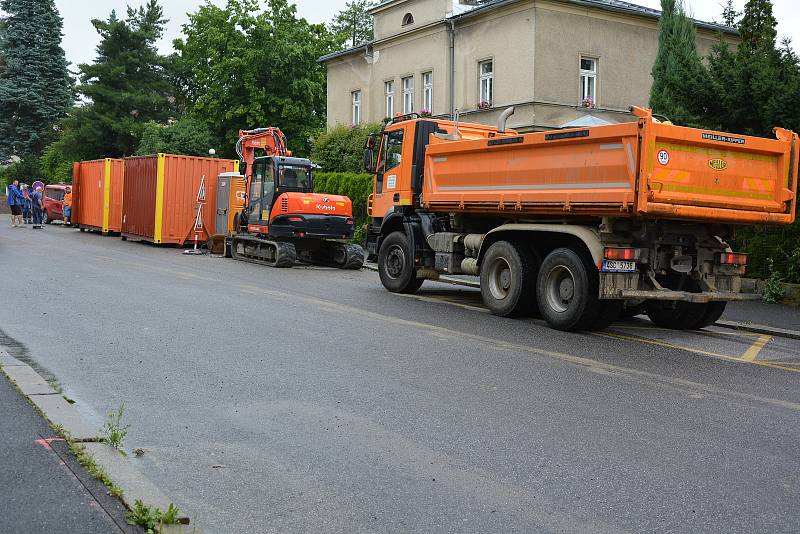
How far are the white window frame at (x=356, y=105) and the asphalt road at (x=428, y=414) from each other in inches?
1137

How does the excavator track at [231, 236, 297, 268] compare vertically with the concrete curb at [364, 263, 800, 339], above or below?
above

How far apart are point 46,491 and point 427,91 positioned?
105 feet

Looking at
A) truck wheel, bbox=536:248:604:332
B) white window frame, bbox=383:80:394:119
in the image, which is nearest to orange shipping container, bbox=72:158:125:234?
white window frame, bbox=383:80:394:119

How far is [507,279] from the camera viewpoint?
12.8m

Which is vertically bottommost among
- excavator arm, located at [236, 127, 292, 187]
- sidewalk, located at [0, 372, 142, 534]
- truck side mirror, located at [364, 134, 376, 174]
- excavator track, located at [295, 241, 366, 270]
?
sidewalk, located at [0, 372, 142, 534]

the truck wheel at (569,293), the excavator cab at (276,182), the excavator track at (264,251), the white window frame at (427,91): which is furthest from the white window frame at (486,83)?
the truck wheel at (569,293)

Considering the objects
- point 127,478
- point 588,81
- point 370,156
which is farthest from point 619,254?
point 588,81

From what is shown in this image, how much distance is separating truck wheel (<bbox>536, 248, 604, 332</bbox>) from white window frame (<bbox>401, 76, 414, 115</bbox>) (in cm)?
2533

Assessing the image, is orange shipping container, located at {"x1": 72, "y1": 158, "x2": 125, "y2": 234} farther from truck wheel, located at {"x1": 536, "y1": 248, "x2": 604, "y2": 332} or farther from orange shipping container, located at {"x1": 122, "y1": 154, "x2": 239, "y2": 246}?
truck wheel, located at {"x1": 536, "y1": 248, "x2": 604, "y2": 332}

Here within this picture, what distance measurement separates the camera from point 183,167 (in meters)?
28.8

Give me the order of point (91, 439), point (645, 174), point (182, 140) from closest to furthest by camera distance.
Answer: point (91, 439), point (645, 174), point (182, 140)

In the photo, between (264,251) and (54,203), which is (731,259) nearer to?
(264,251)

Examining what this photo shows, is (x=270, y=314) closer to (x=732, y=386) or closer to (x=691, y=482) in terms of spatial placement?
(x=732, y=386)

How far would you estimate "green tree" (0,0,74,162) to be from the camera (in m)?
74.7
